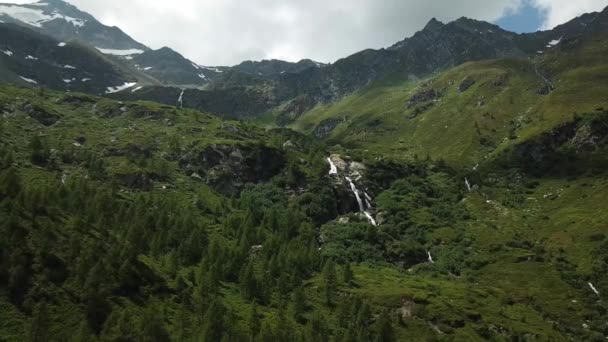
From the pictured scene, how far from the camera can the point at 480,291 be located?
6004 inches

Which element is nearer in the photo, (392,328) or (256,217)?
(392,328)

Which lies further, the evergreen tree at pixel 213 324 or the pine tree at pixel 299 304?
the pine tree at pixel 299 304

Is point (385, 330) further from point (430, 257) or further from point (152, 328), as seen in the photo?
point (430, 257)

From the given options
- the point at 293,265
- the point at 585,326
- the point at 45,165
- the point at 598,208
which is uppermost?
the point at 45,165

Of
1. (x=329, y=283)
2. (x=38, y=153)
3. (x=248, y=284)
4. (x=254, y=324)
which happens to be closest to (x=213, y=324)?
(x=254, y=324)

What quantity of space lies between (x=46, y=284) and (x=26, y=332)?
1469 cm

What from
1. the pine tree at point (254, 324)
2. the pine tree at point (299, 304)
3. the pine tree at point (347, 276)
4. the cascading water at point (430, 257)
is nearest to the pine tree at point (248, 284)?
the pine tree at point (299, 304)

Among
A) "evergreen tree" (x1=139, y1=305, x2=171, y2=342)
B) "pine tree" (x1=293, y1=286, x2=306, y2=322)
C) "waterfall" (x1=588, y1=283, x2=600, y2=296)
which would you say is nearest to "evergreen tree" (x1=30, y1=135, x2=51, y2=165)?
"pine tree" (x1=293, y1=286, x2=306, y2=322)

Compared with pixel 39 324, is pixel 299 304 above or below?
below

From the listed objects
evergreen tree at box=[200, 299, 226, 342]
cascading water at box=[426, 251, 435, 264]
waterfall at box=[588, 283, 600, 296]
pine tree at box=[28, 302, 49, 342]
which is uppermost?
pine tree at box=[28, 302, 49, 342]

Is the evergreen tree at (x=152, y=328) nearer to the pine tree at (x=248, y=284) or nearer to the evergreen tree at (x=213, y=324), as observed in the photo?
the evergreen tree at (x=213, y=324)

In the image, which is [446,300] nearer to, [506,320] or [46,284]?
[506,320]

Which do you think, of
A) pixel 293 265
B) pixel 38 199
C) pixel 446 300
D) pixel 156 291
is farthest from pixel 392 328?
pixel 38 199

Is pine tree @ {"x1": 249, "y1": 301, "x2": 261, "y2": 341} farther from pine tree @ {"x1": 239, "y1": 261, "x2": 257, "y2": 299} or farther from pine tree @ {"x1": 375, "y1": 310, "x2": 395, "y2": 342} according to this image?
pine tree @ {"x1": 375, "y1": 310, "x2": 395, "y2": 342}
